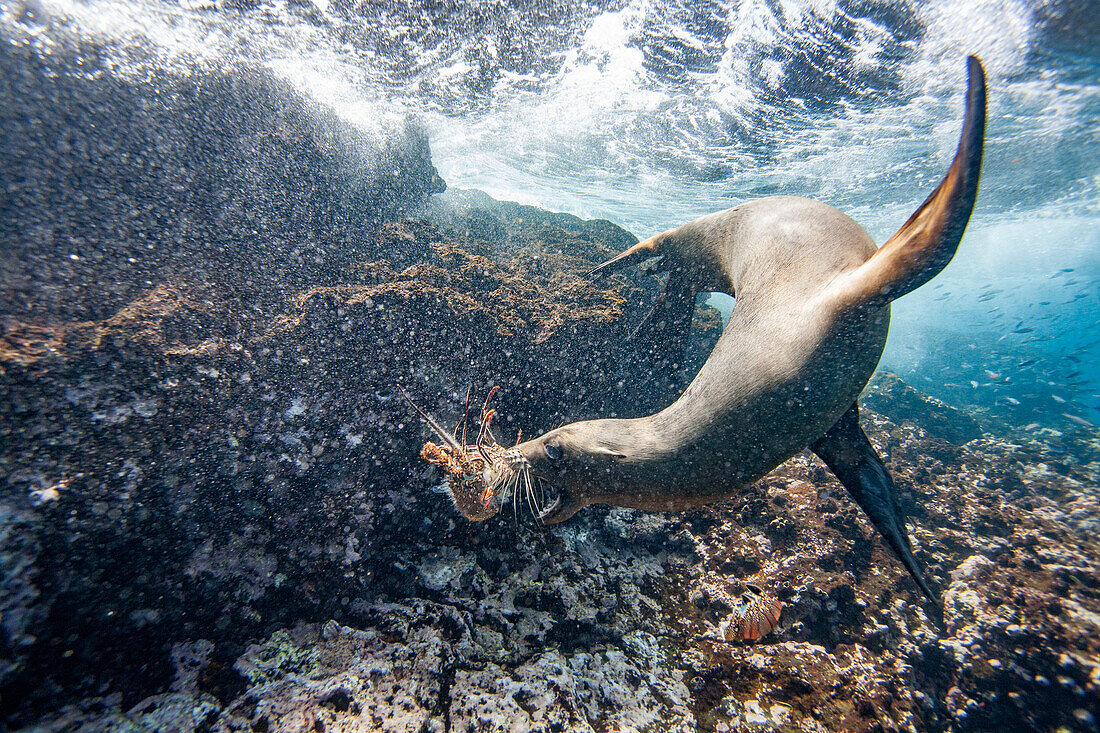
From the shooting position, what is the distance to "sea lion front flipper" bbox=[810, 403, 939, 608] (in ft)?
7.33

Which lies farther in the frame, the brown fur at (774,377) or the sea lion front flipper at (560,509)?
the sea lion front flipper at (560,509)

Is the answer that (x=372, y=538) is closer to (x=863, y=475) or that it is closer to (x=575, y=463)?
(x=575, y=463)

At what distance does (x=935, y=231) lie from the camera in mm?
1628

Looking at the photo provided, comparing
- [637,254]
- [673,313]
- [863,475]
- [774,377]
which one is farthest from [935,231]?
[637,254]

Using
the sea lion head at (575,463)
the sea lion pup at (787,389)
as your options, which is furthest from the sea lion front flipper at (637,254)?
the sea lion head at (575,463)

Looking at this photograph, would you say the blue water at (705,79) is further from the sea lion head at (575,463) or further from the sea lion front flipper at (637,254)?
the sea lion head at (575,463)

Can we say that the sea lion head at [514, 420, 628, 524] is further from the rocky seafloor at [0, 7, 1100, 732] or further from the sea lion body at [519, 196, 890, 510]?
the rocky seafloor at [0, 7, 1100, 732]

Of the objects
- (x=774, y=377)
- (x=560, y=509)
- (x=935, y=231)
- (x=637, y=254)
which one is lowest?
(x=560, y=509)

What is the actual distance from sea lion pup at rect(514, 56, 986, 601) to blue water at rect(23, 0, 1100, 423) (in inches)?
288

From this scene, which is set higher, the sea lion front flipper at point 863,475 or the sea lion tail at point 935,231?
the sea lion tail at point 935,231

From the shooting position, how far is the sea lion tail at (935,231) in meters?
1.45

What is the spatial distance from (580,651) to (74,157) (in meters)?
8.35

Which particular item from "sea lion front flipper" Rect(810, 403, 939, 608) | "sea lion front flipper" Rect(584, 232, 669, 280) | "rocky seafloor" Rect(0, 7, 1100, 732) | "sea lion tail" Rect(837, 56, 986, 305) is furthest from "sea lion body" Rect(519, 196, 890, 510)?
"sea lion front flipper" Rect(584, 232, 669, 280)

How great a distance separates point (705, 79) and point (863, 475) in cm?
1035
